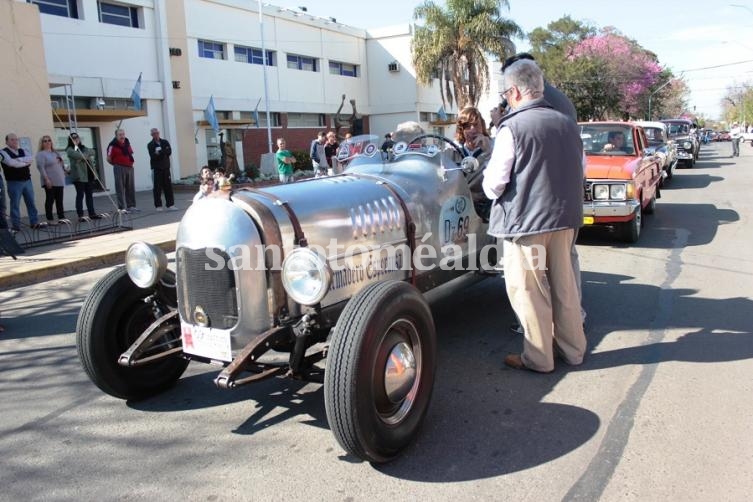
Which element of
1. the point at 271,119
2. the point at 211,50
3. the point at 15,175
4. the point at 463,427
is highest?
the point at 211,50

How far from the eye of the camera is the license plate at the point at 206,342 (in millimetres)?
3359

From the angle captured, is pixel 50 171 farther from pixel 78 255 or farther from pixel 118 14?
pixel 118 14

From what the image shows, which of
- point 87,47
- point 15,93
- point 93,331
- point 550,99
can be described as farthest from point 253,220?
point 87,47

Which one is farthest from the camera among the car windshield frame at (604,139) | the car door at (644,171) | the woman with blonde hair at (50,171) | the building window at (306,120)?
the building window at (306,120)

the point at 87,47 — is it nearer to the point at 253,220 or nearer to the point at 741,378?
the point at 253,220

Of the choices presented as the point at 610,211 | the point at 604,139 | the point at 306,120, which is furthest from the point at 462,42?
the point at 610,211

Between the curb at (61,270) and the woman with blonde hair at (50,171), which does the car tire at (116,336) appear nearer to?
the curb at (61,270)

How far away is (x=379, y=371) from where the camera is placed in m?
3.11

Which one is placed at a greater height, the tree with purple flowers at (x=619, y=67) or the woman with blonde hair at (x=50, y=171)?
the tree with purple flowers at (x=619, y=67)

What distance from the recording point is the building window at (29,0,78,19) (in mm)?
18859

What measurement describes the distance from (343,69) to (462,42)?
8.72m

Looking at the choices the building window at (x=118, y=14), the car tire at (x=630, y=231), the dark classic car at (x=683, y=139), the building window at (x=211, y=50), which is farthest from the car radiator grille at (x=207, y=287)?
the building window at (x=211, y=50)

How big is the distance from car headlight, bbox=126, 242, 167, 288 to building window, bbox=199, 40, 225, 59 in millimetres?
24503

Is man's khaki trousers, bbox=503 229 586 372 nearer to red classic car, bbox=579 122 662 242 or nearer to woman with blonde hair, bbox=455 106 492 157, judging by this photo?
woman with blonde hair, bbox=455 106 492 157
